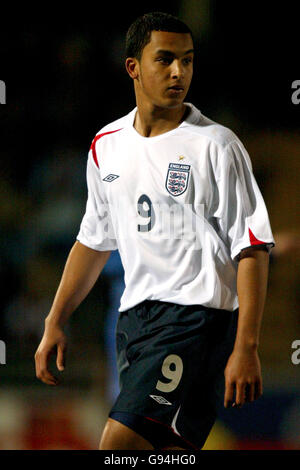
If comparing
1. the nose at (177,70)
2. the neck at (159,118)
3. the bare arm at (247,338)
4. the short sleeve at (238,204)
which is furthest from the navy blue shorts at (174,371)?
the nose at (177,70)

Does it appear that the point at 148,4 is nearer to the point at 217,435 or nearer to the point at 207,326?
the point at 207,326

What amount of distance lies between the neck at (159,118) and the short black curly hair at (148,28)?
0.16 m

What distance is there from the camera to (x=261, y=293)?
2.06 meters

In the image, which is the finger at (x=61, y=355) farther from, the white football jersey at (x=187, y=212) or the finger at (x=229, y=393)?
the finger at (x=229, y=393)

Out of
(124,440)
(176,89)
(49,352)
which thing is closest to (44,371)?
(49,352)

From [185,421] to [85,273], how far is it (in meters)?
0.60

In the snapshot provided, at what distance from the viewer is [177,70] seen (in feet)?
6.98

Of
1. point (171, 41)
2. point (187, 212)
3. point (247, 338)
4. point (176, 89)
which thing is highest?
point (171, 41)

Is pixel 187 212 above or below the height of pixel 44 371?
above

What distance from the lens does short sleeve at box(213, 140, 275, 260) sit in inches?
83.0

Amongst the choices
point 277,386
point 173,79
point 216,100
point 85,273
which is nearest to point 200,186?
point 173,79

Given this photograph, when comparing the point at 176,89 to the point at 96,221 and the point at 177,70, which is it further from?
the point at 96,221

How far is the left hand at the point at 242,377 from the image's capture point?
200 cm

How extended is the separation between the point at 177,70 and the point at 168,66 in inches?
1.7
